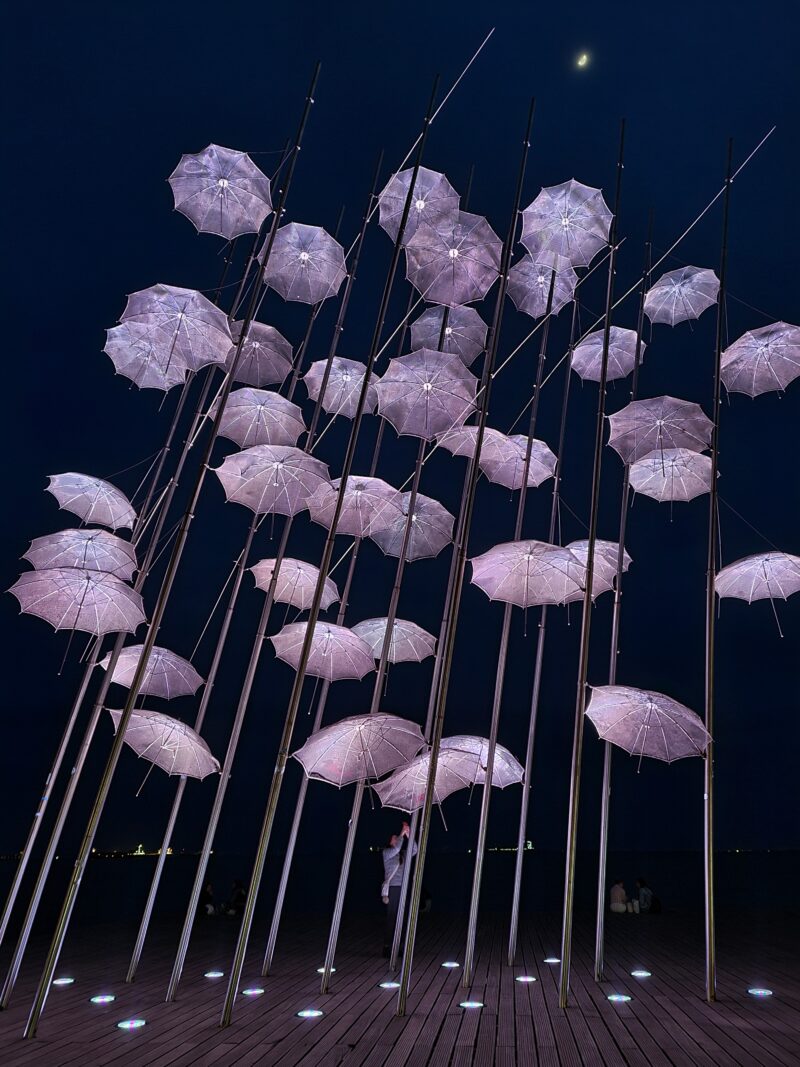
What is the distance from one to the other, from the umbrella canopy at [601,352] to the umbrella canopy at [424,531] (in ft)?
11.0

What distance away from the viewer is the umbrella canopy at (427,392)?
8.84 meters

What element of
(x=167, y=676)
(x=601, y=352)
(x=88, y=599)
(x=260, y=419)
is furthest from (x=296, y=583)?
(x=601, y=352)

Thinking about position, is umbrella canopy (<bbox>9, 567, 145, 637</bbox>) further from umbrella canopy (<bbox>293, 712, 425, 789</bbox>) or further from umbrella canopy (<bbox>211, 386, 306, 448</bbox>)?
umbrella canopy (<bbox>211, 386, 306, 448</bbox>)

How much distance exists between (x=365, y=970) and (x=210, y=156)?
10.6 metres

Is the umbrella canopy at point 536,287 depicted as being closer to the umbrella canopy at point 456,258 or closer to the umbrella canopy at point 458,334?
the umbrella canopy at point 458,334

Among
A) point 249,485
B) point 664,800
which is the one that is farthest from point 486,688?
point 249,485

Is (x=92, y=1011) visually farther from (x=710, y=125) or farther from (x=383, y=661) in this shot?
(x=710, y=125)

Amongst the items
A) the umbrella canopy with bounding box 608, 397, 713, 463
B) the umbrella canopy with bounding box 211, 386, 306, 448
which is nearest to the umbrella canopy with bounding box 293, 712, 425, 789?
the umbrella canopy with bounding box 211, 386, 306, 448

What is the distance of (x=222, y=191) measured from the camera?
365 inches

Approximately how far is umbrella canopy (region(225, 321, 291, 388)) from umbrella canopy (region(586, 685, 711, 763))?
652 cm

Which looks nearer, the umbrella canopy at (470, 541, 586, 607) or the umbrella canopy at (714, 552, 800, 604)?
the umbrella canopy at (470, 541, 586, 607)

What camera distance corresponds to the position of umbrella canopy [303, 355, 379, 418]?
11156 millimetres

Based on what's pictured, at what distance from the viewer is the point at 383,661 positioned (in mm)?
7758

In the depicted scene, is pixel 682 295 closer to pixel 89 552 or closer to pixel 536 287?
pixel 536 287
